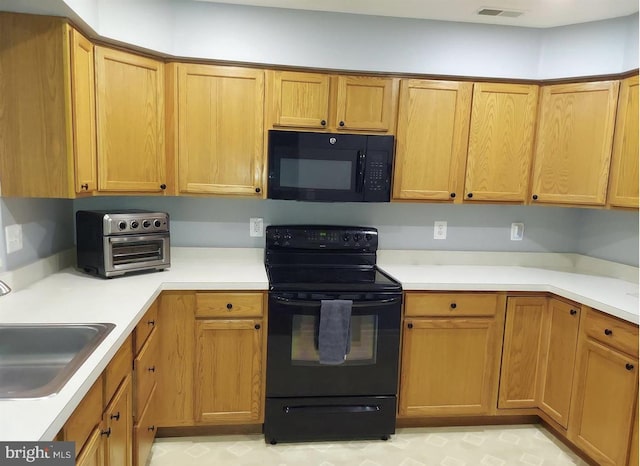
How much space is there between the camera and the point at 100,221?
2133 millimetres

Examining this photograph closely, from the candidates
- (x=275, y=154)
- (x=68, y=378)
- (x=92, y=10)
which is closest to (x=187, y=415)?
(x=68, y=378)

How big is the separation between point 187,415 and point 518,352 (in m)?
1.91

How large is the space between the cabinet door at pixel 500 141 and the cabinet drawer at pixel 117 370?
6.73 feet

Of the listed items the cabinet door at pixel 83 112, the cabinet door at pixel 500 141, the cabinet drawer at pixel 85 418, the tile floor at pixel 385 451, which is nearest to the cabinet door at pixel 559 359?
the tile floor at pixel 385 451

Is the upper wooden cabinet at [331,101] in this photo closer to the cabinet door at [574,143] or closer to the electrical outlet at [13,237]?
the cabinet door at [574,143]

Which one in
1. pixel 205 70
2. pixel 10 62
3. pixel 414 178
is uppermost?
pixel 205 70

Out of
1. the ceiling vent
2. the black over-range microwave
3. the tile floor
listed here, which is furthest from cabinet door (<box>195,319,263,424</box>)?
the ceiling vent

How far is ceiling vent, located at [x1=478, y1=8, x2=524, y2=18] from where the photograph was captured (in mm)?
2373

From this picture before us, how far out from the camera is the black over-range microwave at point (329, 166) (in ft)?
8.09

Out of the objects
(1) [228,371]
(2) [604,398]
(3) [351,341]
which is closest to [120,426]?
(1) [228,371]

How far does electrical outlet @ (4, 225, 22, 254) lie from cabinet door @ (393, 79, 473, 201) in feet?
6.38

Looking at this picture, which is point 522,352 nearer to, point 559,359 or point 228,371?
point 559,359

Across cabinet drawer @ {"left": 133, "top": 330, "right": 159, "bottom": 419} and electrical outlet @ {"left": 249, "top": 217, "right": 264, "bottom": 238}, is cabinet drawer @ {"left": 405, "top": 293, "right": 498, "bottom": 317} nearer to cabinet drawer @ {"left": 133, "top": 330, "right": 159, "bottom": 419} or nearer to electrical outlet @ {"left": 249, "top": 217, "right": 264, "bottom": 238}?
electrical outlet @ {"left": 249, "top": 217, "right": 264, "bottom": 238}

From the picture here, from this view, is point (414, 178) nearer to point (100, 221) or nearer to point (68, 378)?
point (100, 221)
